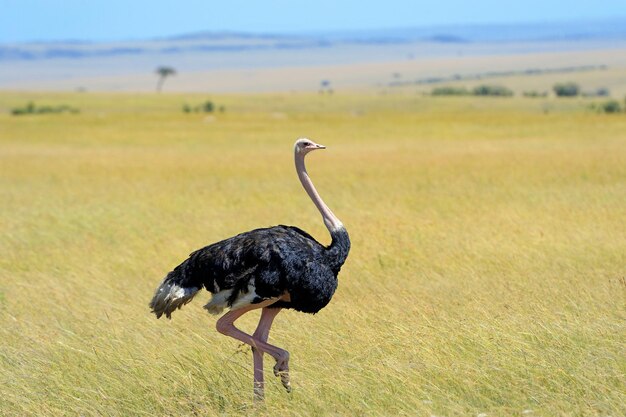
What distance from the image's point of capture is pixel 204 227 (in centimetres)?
1498

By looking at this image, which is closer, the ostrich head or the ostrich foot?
the ostrich foot

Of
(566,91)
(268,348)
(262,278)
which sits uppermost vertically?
(262,278)

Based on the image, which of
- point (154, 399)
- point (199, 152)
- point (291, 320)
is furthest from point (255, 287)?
point (199, 152)

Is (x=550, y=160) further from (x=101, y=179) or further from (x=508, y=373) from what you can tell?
(x=508, y=373)

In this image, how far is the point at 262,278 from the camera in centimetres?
622

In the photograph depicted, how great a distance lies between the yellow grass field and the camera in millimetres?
6516

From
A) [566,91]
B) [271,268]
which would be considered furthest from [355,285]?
[566,91]

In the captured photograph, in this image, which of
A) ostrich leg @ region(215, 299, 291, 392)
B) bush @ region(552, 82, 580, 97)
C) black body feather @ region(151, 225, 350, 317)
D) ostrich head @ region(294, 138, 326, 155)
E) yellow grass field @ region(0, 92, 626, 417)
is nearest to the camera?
black body feather @ region(151, 225, 350, 317)

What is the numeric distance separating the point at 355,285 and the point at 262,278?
167 inches

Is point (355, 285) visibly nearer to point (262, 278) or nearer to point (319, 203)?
point (319, 203)

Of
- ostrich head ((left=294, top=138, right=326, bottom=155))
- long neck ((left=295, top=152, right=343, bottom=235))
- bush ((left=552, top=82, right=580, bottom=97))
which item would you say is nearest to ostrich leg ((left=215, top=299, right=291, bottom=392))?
long neck ((left=295, top=152, right=343, bottom=235))

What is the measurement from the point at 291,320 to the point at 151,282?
3003mm

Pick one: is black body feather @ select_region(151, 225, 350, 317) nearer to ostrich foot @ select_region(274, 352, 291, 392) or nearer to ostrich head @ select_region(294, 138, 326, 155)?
ostrich foot @ select_region(274, 352, 291, 392)

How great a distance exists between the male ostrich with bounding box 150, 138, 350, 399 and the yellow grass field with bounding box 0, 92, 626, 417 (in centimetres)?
42
